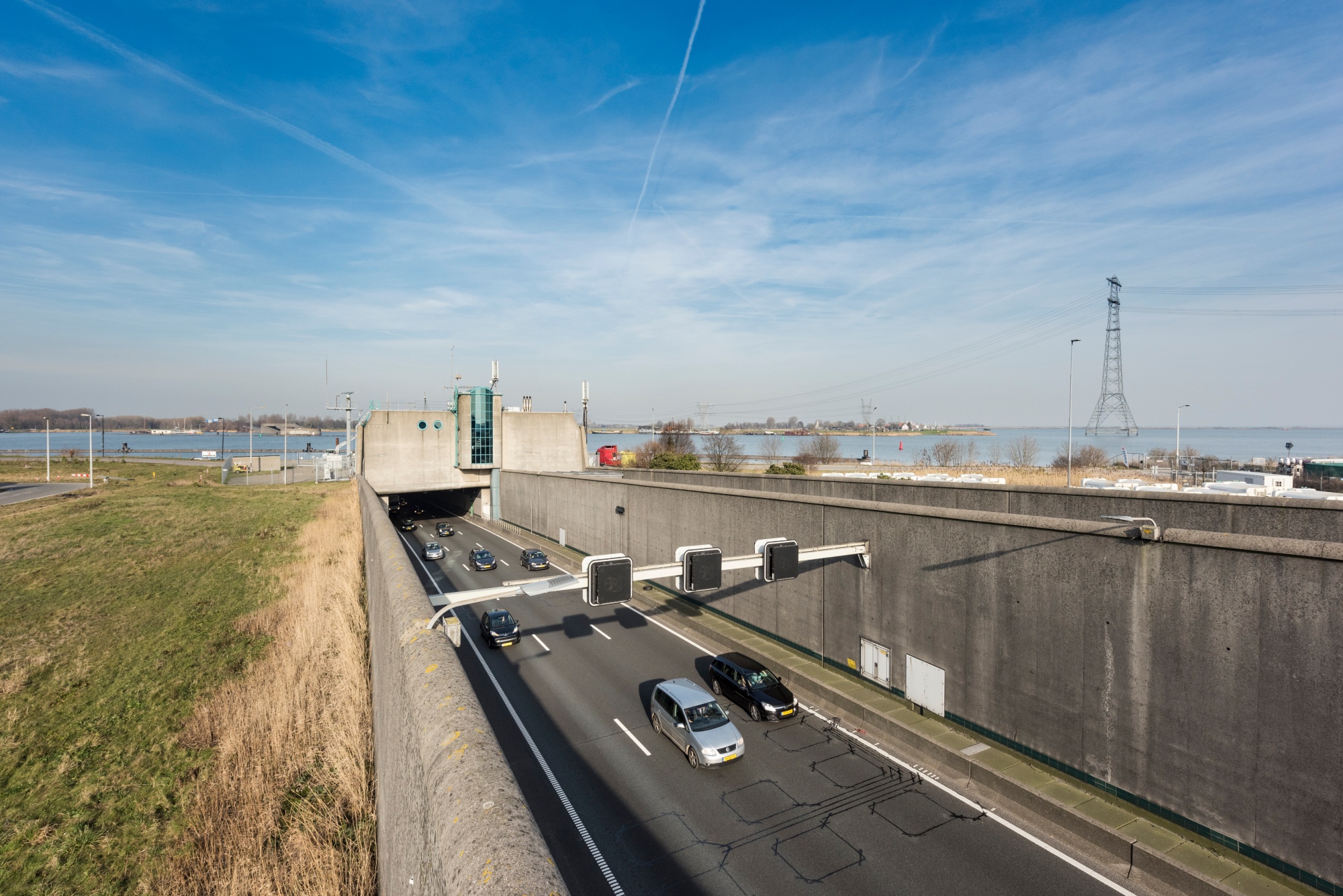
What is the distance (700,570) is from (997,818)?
764 centimetres

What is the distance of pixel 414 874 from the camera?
3520 mm

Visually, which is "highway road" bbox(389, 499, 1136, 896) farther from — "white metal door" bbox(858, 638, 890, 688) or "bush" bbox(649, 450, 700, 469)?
"bush" bbox(649, 450, 700, 469)

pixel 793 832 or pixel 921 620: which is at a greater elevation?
pixel 921 620

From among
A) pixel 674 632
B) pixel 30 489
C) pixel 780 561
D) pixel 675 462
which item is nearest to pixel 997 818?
pixel 780 561

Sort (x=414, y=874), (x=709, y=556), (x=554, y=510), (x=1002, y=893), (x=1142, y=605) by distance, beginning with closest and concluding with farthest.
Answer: (x=414, y=874)
(x=1002, y=893)
(x=1142, y=605)
(x=709, y=556)
(x=554, y=510)

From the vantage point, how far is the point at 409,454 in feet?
182

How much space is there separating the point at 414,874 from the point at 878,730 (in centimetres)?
1426

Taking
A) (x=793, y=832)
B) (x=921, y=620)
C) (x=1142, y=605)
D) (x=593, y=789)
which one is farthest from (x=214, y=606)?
(x=1142, y=605)

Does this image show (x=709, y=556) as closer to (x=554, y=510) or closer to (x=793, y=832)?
(x=793, y=832)

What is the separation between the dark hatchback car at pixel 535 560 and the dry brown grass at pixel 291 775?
15438 millimetres

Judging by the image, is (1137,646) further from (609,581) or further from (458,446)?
(458,446)

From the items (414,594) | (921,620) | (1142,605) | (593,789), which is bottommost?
(593,789)

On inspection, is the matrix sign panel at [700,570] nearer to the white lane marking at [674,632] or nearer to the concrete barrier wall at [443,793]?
the white lane marking at [674,632]

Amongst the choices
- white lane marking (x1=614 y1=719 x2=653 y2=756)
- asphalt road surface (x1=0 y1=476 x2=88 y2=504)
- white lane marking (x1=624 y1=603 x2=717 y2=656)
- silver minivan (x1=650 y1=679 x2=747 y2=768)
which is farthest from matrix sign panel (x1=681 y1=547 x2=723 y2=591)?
asphalt road surface (x1=0 y1=476 x2=88 y2=504)
